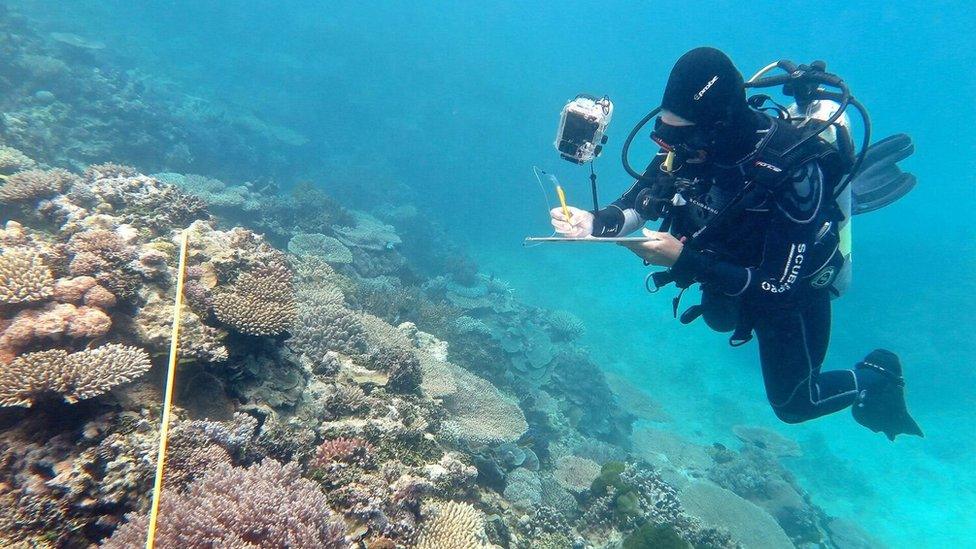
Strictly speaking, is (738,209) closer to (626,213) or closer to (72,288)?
(626,213)

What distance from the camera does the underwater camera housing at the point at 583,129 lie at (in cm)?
391

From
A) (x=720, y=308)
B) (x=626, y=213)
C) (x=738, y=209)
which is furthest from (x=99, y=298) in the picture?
(x=720, y=308)

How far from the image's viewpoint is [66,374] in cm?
278

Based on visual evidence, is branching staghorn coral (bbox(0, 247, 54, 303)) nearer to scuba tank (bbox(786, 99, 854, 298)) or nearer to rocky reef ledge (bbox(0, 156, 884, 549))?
rocky reef ledge (bbox(0, 156, 884, 549))

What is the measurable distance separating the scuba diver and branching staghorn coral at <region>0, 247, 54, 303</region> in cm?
402

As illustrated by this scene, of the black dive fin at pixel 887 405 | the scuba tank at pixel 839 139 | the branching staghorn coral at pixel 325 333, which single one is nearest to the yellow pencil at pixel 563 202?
the scuba tank at pixel 839 139

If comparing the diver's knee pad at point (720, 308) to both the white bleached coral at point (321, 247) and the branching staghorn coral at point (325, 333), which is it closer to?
the branching staghorn coral at point (325, 333)

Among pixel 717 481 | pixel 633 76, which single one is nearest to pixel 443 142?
pixel 717 481

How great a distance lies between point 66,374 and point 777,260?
17.3 ft

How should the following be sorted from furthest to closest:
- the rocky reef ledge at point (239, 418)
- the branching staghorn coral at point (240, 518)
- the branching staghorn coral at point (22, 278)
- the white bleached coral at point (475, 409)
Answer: the white bleached coral at point (475, 409)
the branching staghorn coral at point (22, 278)
the rocky reef ledge at point (239, 418)
the branching staghorn coral at point (240, 518)

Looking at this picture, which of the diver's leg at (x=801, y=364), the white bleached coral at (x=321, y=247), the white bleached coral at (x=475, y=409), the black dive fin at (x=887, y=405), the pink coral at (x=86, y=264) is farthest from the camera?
the white bleached coral at (x=321, y=247)

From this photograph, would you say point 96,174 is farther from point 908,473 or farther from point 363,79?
point 363,79

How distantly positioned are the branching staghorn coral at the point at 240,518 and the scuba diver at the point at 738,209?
275 centimetres

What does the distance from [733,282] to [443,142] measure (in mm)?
47239
